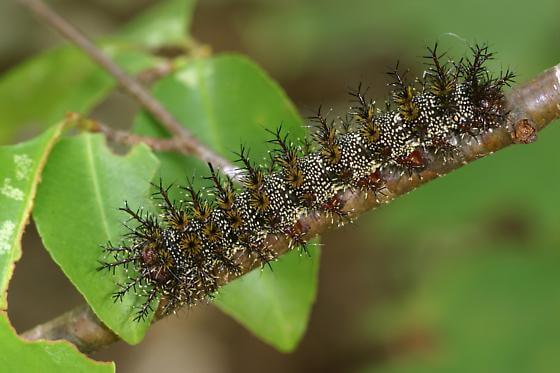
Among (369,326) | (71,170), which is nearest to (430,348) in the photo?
(369,326)

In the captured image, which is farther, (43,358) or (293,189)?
(293,189)

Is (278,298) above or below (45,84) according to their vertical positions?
below

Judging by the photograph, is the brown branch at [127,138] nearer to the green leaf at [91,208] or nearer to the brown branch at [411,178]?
the green leaf at [91,208]

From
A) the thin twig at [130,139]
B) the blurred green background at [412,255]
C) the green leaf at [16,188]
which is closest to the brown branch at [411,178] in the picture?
the green leaf at [16,188]

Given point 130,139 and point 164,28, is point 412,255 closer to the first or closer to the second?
point 164,28

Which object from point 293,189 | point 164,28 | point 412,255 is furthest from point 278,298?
point 412,255

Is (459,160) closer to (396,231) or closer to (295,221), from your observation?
(295,221)

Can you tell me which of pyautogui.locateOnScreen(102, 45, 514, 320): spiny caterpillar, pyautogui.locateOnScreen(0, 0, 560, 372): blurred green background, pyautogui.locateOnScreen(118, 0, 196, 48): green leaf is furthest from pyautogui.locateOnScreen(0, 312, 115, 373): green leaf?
pyautogui.locateOnScreen(0, 0, 560, 372): blurred green background
